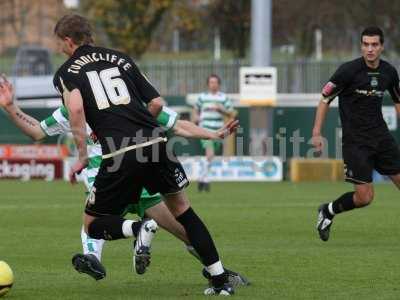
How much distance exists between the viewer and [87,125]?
993cm

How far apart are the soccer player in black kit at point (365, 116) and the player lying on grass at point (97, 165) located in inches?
124

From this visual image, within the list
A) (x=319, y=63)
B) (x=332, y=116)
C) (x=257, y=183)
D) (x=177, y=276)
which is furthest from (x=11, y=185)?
(x=177, y=276)

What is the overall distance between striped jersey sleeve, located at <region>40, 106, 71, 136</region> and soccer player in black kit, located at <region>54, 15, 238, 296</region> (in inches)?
31.9

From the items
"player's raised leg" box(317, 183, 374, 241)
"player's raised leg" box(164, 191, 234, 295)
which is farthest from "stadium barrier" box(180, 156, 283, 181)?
"player's raised leg" box(164, 191, 234, 295)

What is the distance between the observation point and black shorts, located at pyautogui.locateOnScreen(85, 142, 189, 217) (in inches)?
346

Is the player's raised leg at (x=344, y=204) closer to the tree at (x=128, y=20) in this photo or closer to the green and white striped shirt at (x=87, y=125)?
the green and white striped shirt at (x=87, y=125)

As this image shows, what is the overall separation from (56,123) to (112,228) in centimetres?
126

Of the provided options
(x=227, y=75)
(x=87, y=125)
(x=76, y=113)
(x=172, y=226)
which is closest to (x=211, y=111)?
(x=227, y=75)

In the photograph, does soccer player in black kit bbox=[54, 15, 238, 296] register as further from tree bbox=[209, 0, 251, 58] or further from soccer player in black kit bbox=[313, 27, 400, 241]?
tree bbox=[209, 0, 251, 58]

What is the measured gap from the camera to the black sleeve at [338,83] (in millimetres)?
12531

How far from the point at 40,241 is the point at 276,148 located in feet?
48.6

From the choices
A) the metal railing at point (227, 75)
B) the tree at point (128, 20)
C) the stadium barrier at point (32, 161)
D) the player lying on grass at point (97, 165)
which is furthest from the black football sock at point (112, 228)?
the tree at point (128, 20)

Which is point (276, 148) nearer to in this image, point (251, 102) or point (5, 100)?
point (251, 102)

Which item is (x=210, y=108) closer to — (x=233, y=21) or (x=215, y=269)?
(x=215, y=269)
